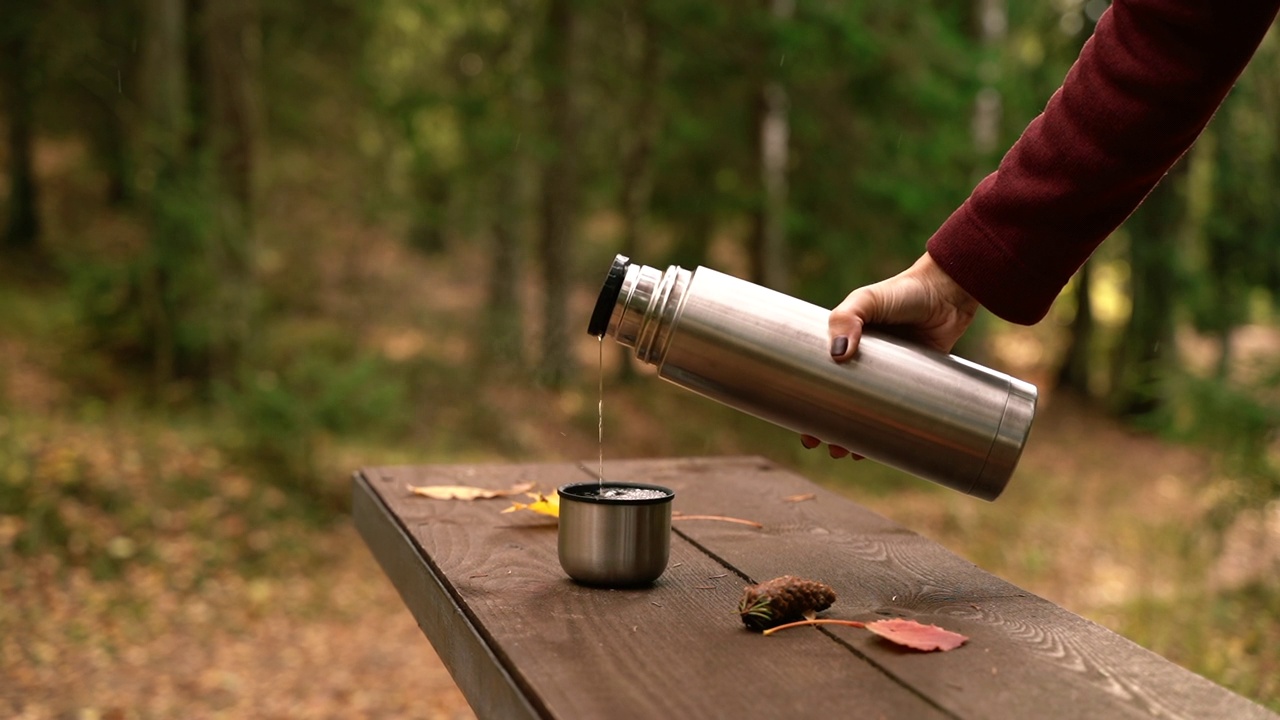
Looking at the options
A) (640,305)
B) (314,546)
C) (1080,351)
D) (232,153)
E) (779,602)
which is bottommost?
(314,546)

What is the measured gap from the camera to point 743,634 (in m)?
1.67

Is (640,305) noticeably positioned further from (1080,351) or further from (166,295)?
(1080,351)

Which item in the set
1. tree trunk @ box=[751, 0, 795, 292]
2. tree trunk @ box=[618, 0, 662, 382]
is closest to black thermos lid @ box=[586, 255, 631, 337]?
tree trunk @ box=[751, 0, 795, 292]

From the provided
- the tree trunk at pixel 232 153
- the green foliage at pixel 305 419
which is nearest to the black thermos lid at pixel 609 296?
the green foliage at pixel 305 419

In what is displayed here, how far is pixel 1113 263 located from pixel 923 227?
265 inches

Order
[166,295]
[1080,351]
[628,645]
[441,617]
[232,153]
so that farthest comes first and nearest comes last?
[1080,351] < [232,153] < [166,295] < [441,617] < [628,645]

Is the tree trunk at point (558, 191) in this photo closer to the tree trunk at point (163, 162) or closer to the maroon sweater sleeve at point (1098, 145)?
the tree trunk at point (163, 162)

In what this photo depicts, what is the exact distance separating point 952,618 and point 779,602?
31 cm

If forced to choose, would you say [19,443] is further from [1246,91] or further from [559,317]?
[1246,91]

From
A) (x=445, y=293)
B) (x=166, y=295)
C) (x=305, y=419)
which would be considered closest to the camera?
(x=305, y=419)

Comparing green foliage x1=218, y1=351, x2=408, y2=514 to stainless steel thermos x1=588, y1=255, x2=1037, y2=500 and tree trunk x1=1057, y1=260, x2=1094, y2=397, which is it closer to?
stainless steel thermos x1=588, y1=255, x2=1037, y2=500

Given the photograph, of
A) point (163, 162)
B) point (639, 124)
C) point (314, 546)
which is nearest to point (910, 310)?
point (314, 546)

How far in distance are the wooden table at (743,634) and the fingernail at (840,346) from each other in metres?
0.41

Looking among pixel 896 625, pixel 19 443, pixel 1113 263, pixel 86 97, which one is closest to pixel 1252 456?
pixel 896 625
